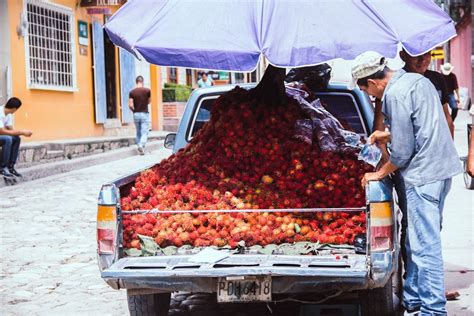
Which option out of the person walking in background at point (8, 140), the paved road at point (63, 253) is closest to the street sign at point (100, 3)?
the person walking in background at point (8, 140)

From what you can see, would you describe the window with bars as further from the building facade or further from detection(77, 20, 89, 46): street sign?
detection(77, 20, 89, 46): street sign

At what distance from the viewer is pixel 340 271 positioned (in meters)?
4.51

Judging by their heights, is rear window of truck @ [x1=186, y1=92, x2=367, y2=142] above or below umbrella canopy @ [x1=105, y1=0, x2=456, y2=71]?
below

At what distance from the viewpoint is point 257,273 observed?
4523 millimetres

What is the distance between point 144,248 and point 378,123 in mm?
2320

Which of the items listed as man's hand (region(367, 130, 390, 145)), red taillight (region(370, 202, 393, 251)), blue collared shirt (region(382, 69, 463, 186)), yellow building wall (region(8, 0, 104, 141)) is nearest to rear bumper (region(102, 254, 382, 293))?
red taillight (region(370, 202, 393, 251))

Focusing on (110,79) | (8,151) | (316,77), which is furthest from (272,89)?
(110,79)

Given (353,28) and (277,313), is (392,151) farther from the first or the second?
(277,313)

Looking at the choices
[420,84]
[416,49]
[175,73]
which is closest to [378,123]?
[416,49]

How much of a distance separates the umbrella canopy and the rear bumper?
4.57 feet

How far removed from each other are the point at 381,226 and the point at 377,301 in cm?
76

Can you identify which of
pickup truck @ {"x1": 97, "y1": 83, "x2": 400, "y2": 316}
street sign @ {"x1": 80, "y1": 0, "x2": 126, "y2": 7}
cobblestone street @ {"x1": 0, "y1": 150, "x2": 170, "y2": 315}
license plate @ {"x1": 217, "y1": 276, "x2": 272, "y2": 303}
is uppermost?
street sign @ {"x1": 80, "y1": 0, "x2": 126, "y2": 7}

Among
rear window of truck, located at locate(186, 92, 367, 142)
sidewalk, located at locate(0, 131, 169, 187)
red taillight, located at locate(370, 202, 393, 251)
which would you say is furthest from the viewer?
sidewalk, located at locate(0, 131, 169, 187)

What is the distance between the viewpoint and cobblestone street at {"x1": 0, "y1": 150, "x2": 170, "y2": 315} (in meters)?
6.22
